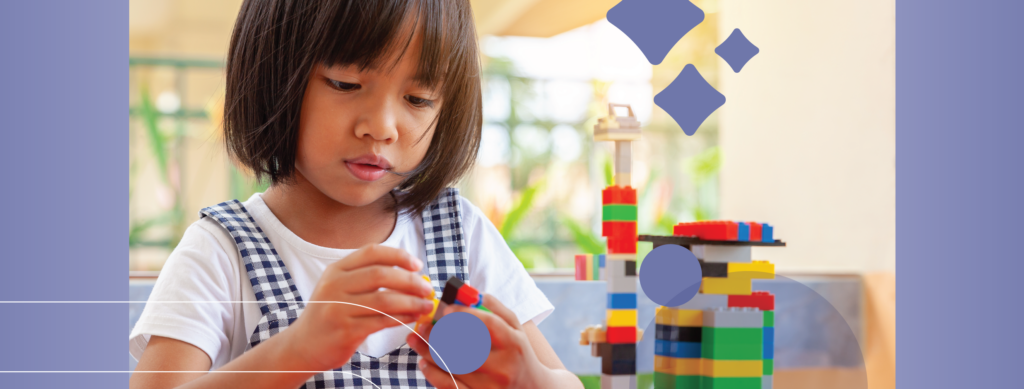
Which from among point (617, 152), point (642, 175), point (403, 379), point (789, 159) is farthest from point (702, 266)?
point (642, 175)

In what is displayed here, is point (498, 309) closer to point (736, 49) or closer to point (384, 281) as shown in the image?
point (384, 281)

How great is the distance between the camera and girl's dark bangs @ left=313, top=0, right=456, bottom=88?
309 mm

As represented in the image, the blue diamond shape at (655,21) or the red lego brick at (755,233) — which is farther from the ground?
the blue diamond shape at (655,21)

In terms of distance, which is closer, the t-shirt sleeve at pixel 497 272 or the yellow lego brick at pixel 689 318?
the yellow lego brick at pixel 689 318

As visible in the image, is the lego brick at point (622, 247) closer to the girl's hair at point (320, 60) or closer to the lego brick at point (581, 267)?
the lego brick at point (581, 267)

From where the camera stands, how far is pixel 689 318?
32 centimetres

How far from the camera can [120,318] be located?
28 cm

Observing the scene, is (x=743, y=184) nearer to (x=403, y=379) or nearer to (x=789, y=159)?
(x=789, y=159)

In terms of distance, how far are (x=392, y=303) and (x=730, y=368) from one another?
0.55 feet

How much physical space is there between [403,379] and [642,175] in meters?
0.49

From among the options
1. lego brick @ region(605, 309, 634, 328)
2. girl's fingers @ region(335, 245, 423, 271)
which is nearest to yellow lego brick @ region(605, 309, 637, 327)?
lego brick @ region(605, 309, 634, 328)

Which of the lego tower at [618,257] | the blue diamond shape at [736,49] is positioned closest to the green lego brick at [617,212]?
the lego tower at [618,257]

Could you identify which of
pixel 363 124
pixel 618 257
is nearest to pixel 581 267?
pixel 618 257

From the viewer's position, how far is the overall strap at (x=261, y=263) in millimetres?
352
